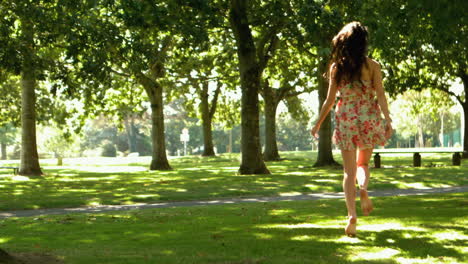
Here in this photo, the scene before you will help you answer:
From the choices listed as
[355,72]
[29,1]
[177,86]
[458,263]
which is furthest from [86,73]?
[177,86]

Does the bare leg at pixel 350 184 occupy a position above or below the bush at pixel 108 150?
below

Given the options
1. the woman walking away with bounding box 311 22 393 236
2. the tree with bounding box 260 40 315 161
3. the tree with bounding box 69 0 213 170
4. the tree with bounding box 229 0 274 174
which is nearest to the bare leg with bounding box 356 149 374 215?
the woman walking away with bounding box 311 22 393 236

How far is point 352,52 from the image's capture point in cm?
631

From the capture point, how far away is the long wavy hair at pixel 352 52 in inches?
248

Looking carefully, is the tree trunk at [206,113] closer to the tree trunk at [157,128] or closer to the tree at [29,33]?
the tree trunk at [157,128]

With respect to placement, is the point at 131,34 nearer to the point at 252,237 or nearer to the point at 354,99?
the point at 252,237

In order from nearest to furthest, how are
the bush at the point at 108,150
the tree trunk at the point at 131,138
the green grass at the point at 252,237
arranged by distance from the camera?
the green grass at the point at 252,237 < the tree trunk at the point at 131,138 < the bush at the point at 108,150

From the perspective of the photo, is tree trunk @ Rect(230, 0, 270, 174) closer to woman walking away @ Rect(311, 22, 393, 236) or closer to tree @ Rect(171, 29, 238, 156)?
tree @ Rect(171, 29, 238, 156)

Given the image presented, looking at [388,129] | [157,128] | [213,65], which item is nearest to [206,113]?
[213,65]

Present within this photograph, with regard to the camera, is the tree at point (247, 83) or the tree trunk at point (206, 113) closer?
the tree at point (247, 83)

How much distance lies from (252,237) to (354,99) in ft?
6.11

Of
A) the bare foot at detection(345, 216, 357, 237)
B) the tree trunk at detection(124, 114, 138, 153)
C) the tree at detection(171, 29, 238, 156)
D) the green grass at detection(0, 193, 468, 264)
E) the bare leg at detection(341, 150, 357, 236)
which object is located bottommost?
the green grass at detection(0, 193, 468, 264)

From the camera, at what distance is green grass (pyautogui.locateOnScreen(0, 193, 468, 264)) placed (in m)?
5.52

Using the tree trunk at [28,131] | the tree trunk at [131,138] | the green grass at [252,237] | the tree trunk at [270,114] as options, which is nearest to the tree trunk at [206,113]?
the tree trunk at [270,114]
